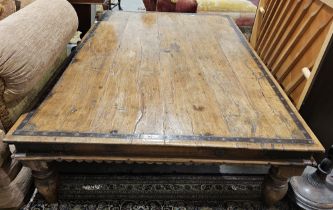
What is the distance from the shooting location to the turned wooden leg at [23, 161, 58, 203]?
3.01 feet

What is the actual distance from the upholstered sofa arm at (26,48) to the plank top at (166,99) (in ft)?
0.32

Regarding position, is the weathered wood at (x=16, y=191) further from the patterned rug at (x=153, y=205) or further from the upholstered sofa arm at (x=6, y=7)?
the upholstered sofa arm at (x=6, y=7)

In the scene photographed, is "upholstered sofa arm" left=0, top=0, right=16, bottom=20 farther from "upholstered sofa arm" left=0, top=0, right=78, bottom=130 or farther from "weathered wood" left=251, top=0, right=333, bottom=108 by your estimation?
"weathered wood" left=251, top=0, right=333, bottom=108

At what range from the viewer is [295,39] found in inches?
57.2

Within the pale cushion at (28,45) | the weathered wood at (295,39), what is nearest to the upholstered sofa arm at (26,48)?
the pale cushion at (28,45)

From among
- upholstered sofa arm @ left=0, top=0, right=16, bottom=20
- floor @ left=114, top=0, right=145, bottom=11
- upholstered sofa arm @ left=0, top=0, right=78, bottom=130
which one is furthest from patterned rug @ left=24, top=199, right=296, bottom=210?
floor @ left=114, top=0, right=145, bottom=11

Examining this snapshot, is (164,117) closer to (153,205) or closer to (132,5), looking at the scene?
(153,205)

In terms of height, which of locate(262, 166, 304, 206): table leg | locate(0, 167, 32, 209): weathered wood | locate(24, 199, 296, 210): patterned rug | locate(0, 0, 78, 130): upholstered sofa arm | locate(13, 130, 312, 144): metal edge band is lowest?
locate(24, 199, 296, 210): patterned rug

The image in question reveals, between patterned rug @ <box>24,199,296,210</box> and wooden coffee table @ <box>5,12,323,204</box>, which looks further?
→ patterned rug @ <box>24,199,296,210</box>

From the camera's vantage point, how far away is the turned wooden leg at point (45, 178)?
3.01ft

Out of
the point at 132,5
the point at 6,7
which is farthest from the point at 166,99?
the point at 132,5

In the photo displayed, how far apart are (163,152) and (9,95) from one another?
1.76 ft

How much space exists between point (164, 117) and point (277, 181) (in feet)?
1.64

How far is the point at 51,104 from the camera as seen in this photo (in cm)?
96
